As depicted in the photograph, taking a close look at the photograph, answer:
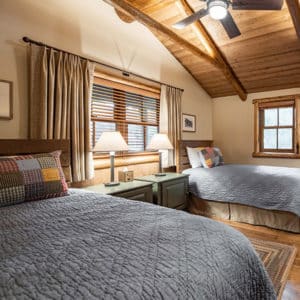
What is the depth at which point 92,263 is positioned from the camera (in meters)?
0.75

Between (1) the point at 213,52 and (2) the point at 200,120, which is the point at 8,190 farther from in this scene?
(2) the point at 200,120

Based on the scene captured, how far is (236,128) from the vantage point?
5059mm

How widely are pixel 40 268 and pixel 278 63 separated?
14.3 ft

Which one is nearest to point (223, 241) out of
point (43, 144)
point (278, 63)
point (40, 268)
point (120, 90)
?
point (40, 268)

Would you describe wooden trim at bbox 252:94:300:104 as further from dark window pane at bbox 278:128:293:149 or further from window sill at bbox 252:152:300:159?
window sill at bbox 252:152:300:159

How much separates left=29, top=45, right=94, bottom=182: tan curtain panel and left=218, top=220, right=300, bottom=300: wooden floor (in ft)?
6.62

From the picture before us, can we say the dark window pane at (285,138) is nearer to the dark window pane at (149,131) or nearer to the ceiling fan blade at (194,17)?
the dark window pane at (149,131)

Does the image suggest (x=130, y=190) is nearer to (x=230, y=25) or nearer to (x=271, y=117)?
(x=230, y=25)

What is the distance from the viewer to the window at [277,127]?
4.42 metres

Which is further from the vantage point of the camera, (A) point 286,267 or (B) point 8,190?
(A) point 286,267

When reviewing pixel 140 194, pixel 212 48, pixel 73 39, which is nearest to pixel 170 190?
pixel 140 194

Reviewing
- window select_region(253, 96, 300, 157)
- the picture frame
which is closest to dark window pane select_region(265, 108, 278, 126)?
window select_region(253, 96, 300, 157)

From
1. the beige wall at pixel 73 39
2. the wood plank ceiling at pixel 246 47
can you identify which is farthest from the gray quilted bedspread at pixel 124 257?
the wood plank ceiling at pixel 246 47

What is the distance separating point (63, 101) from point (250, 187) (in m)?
2.47
